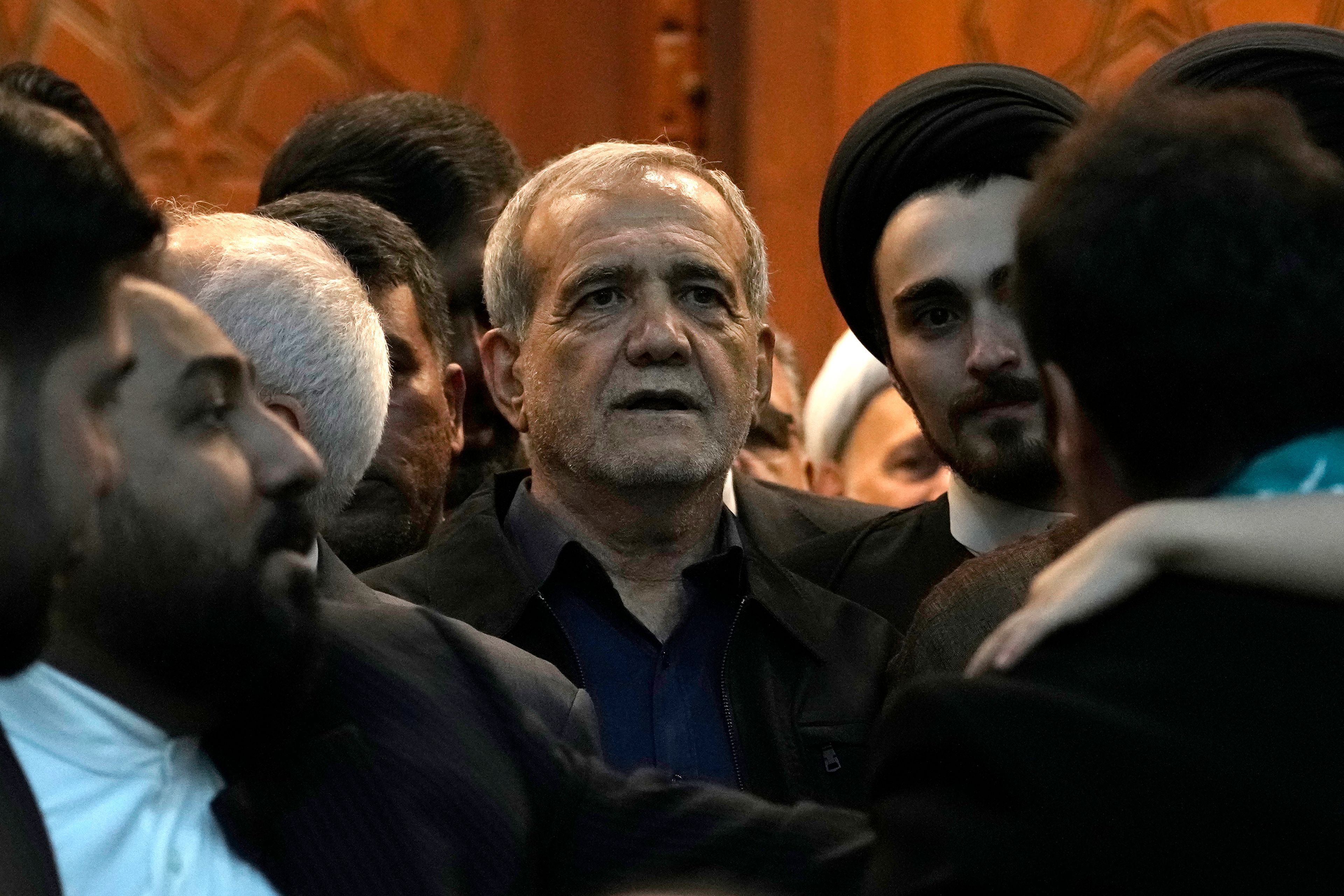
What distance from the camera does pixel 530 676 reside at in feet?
7.54

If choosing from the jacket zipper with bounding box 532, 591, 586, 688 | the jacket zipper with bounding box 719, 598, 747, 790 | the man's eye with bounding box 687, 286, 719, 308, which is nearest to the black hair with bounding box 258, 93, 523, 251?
the man's eye with bounding box 687, 286, 719, 308

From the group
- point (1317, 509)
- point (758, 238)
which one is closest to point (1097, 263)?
point (1317, 509)

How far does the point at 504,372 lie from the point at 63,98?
1.19m

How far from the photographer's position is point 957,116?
3281 millimetres

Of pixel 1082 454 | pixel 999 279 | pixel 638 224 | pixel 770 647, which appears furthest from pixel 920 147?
pixel 1082 454

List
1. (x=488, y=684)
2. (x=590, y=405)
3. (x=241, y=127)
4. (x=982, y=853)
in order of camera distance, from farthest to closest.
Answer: (x=241, y=127), (x=590, y=405), (x=488, y=684), (x=982, y=853)

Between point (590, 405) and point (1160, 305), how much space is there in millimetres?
1670

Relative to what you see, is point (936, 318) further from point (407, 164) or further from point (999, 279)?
point (407, 164)

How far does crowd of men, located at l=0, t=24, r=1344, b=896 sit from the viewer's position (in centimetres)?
150

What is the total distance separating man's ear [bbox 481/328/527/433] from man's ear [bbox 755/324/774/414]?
42cm

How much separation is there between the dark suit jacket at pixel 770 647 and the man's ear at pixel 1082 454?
3.76 feet

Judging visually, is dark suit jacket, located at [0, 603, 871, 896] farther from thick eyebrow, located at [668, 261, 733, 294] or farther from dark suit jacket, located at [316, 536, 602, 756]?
thick eyebrow, located at [668, 261, 733, 294]

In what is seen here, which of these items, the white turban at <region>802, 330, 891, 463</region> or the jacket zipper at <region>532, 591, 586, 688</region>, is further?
the white turban at <region>802, 330, 891, 463</region>

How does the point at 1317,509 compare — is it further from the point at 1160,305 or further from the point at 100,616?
the point at 100,616
